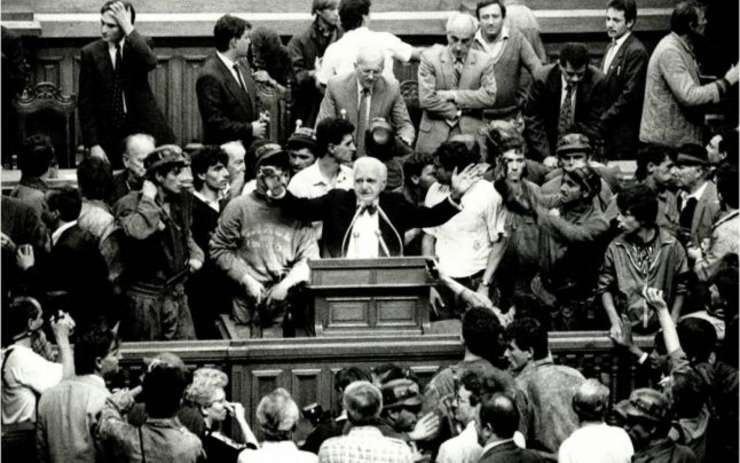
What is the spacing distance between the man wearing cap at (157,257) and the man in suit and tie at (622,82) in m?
4.69

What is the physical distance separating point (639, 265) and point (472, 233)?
4.32ft

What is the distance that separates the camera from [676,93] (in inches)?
714

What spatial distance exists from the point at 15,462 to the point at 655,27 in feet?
36.7

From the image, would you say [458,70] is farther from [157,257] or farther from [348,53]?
[157,257]

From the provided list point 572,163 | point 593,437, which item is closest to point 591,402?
point 593,437

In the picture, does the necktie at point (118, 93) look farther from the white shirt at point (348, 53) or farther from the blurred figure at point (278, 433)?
the blurred figure at point (278, 433)

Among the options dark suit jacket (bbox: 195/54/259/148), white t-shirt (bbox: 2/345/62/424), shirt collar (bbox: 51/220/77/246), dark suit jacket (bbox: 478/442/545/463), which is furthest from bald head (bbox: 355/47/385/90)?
dark suit jacket (bbox: 478/442/545/463)

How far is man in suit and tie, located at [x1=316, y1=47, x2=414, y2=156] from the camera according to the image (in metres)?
17.5

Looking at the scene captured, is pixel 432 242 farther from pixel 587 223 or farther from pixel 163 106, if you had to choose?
pixel 163 106

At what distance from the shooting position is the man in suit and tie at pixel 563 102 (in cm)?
1802

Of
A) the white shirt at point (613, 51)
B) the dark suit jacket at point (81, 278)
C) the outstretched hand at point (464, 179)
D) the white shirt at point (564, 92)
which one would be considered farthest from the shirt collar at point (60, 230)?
the white shirt at point (613, 51)

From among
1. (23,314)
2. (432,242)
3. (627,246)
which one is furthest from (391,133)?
(23,314)

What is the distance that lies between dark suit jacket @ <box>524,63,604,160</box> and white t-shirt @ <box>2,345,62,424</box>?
21.0 ft

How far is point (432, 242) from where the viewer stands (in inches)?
623
